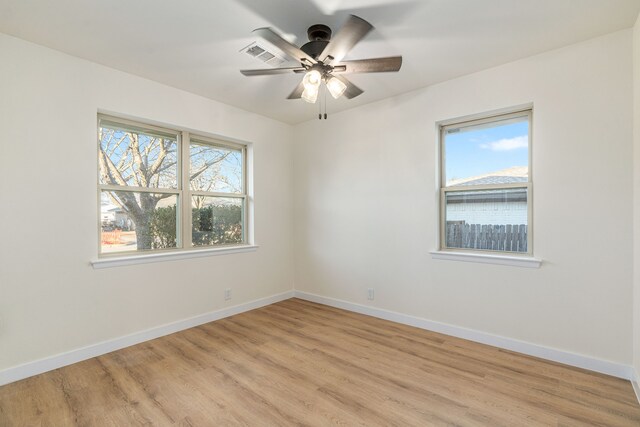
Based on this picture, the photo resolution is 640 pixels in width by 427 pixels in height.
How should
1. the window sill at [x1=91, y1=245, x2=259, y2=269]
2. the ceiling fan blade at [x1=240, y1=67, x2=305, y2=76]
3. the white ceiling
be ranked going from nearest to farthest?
the white ceiling → the ceiling fan blade at [x1=240, y1=67, x2=305, y2=76] → the window sill at [x1=91, y1=245, x2=259, y2=269]

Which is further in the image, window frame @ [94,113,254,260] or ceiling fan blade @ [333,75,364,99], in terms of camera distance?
window frame @ [94,113,254,260]

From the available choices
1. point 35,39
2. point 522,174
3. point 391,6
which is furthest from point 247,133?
point 522,174

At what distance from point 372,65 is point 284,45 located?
26.6 inches

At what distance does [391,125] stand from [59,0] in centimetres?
307

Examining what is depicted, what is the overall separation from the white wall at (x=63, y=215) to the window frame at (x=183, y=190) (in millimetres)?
147

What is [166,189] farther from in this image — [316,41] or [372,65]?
[372,65]

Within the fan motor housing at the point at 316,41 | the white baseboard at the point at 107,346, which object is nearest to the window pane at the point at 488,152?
the fan motor housing at the point at 316,41

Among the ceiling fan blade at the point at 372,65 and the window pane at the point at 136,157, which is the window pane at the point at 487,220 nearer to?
the ceiling fan blade at the point at 372,65

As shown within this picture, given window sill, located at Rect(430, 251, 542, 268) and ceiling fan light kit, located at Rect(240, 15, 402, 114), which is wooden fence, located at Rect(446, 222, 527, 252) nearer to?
window sill, located at Rect(430, 251, 542, 268)

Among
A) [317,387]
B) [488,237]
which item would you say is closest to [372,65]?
[488,237]

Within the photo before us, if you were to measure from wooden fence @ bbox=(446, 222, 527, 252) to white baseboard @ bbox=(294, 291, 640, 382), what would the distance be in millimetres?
860

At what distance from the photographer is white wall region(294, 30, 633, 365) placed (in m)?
2.39

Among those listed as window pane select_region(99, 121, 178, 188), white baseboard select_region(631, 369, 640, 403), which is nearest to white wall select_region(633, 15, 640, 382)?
white baseboard select_region(631, 369, 640, 403)

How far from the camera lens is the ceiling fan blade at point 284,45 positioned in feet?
5.97
